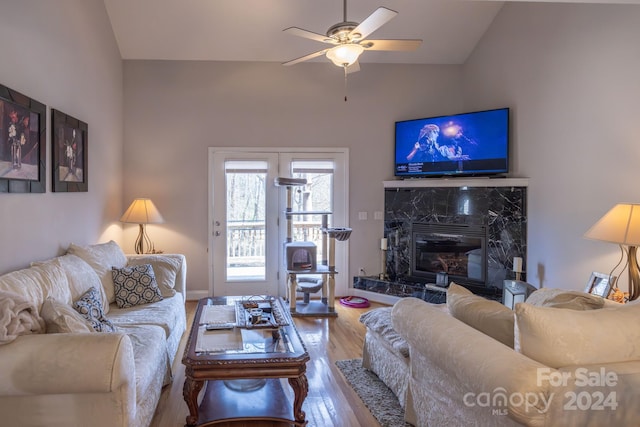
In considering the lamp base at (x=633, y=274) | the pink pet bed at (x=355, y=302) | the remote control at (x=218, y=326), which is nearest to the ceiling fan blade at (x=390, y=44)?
the lamp base at (x=633, y=274)

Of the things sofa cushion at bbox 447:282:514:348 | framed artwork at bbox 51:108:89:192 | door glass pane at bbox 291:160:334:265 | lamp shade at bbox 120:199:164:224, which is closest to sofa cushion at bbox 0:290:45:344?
framed artwork at bbox 51:108:89:192

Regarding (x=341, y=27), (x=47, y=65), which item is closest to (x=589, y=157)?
(x=341, y=27)

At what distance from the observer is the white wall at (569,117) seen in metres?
3.20

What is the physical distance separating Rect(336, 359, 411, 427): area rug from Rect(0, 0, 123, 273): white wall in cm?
250

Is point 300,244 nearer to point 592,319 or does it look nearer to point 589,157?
point 589,157

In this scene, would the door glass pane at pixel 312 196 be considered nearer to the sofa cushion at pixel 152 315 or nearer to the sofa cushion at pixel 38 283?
the sofa cushion at pixel 152 315

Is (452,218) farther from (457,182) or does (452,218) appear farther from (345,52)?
(345,52)

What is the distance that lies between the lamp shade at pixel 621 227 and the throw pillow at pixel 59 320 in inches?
128

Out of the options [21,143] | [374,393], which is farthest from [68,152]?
[374,393]

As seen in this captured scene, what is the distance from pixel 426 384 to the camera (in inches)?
89.1

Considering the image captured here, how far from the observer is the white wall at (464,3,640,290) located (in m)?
3.20

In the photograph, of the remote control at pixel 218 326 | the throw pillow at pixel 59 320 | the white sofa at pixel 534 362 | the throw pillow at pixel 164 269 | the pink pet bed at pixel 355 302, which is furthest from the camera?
the pink pet bed at pixel 355 302

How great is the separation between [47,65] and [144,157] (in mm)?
2038

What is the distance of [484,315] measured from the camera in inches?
79.6
